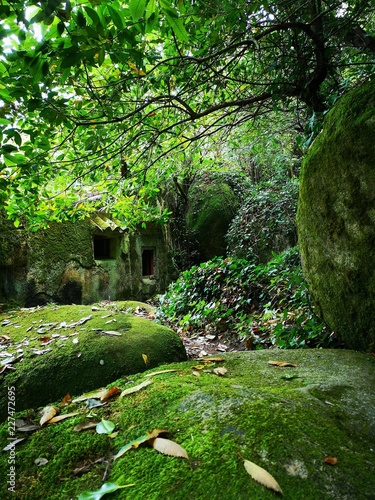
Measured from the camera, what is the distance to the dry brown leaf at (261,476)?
3.29 feet

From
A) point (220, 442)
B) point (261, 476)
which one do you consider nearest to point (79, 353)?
point (220, 442)

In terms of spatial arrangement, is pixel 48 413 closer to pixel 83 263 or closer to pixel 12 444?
pixel 12 444

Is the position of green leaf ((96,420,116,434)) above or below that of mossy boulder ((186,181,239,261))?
below

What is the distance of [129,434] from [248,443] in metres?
0.54

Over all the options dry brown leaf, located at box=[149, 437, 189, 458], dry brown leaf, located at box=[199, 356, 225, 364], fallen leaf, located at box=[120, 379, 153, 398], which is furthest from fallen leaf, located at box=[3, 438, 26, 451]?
dry brown leaf, located at box=[199, 356, 225, 364]

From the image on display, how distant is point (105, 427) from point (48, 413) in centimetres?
54

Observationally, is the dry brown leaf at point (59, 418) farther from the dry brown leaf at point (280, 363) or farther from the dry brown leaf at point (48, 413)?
the dry brown leaf at point (280, 363)

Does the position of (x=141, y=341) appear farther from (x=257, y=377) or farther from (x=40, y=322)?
(x=40, y=322)

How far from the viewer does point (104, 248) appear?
1108 cm

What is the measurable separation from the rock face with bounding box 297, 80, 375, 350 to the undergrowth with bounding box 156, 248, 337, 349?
0.57 metres

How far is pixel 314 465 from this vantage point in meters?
1.11

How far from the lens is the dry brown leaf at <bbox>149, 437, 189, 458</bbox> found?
1.17 meters

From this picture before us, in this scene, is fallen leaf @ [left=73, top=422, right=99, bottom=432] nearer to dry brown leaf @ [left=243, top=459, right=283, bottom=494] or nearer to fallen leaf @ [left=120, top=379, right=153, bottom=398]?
fallen leaf @ [left=120, top=379, right=153, bottom=398]

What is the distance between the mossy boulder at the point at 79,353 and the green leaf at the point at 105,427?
0.87 m
